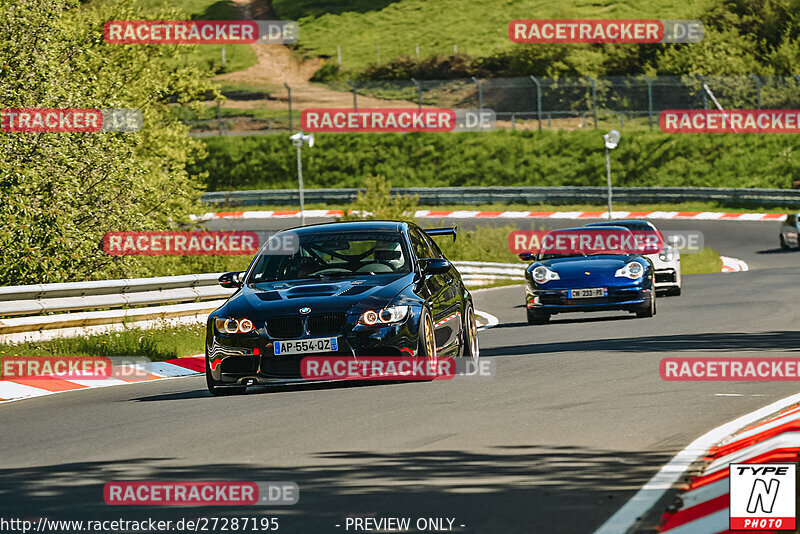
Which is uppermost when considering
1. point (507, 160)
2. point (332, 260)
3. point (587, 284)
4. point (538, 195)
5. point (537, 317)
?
point (507, 160)

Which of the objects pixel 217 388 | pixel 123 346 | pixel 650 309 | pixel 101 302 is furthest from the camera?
pixel 650 309

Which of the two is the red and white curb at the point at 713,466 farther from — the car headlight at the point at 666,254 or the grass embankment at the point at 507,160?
the grass embankment at the point at 507,160

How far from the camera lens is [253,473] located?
299 inches

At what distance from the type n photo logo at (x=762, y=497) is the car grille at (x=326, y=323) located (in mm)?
5006

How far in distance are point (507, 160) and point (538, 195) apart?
6321 millimetres

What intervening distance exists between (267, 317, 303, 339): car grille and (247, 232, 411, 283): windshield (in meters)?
1.08

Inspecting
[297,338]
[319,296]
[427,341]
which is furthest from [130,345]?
[427,341]

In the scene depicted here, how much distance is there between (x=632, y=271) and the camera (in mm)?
19578

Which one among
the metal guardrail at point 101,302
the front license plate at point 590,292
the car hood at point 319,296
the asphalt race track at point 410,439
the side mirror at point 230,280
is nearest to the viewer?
the asphalt race track at point 410,439

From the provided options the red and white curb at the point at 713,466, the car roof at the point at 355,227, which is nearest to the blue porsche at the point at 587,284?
the car roof at the point at 355,227

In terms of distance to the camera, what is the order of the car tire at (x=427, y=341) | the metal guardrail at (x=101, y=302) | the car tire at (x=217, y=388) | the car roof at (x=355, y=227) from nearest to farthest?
the car tire at (x=427, y=341) → the car tire at (x=217, y=388) → the car roof at (x=355, y=227) → the metal guardrail at (x=101, y=302)

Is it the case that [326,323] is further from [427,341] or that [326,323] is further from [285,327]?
[427,341]

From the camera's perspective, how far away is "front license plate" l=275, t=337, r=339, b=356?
11.0 m

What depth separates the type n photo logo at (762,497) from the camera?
5.89 m
